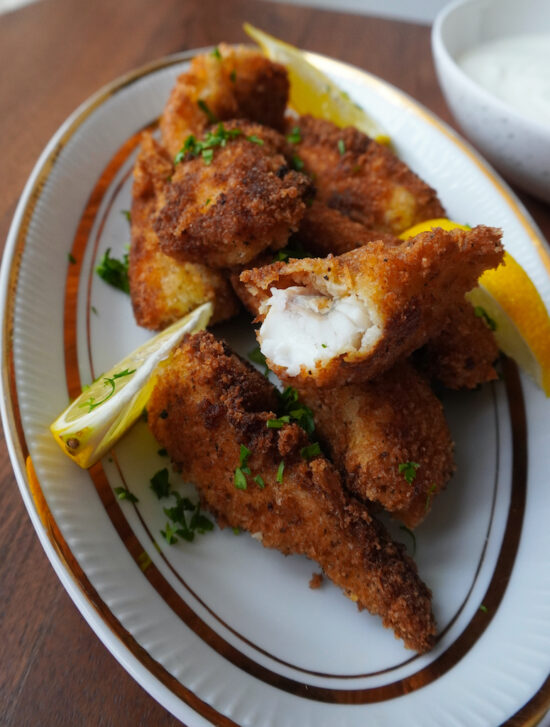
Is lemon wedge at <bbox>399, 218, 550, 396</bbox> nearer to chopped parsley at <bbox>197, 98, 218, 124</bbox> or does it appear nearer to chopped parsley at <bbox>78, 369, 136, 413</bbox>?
chopped parsley at <bbox>197, 98, 218, 124</bbox>

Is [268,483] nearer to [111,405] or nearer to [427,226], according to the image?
[111,405]

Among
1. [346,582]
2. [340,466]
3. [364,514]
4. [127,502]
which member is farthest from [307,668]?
[127,502]

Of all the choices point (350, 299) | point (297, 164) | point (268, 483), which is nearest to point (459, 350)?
point (350, 299)

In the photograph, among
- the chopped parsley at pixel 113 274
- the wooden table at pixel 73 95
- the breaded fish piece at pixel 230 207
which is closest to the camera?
the wooden table at pixel 73 95

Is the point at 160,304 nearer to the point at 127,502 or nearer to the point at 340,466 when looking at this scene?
the point at 127,502

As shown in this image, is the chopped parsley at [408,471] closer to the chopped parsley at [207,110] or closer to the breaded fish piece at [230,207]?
the breaded fish piece at [230,207]

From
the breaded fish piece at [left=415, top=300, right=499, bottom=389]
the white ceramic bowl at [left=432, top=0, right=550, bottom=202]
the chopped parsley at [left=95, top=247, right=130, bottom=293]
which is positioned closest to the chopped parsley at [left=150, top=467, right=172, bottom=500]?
the chopped parsley at [left=95, top=247, right=130, bottom=293]

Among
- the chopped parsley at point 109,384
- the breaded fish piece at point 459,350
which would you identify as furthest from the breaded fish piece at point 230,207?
the chopped parsley at point 109,384
